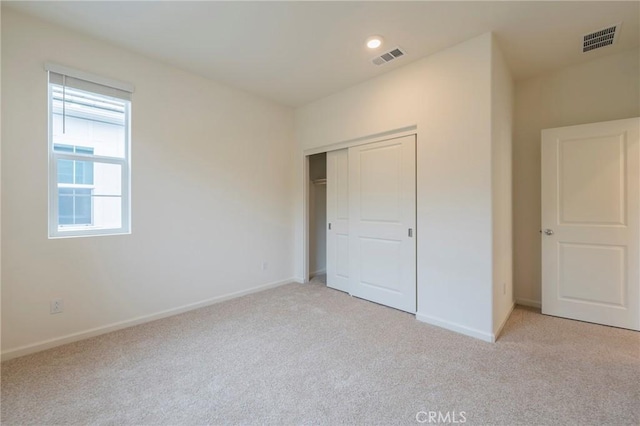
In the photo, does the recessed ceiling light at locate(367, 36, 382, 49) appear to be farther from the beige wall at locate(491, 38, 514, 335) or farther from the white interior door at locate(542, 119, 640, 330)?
the white interior door at locate(542, 119, 640, 330)

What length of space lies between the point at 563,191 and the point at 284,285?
371 cm

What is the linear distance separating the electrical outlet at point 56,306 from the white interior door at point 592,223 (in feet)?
15.9

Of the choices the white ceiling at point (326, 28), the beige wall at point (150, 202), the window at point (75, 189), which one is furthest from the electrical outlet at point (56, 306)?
the white ceiling at point (326, 28)

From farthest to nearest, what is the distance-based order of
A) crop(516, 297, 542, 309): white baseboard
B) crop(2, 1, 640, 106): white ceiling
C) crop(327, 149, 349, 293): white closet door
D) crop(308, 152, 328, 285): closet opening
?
crop(308, 152, 328, 285): closet opening, crop(327, 149, 349, 293): white closet door, crop(516, 297, 542, 309): white baseboard, crop(2, 1, 640, 106): white ceiling

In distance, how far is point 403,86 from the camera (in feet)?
9.92

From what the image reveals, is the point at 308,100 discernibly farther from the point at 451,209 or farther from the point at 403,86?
the point at 451,209

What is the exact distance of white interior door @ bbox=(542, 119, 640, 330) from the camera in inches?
104

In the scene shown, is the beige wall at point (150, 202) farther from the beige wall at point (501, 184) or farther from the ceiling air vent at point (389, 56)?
the beige wall at point (501, 184)

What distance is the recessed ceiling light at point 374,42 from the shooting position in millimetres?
2527

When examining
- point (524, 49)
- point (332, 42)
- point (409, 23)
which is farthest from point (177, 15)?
point (524, 49)

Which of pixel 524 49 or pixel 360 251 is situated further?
pixel 360 251

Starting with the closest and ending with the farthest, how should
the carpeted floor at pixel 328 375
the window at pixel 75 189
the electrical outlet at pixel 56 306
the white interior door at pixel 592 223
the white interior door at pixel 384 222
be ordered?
the carpeted floor at pixel 328 375 → the electrical outlet at pixel 56 306 → the window at pixel 75 189 → the white interior door at pixel 592 223 → the white interior door at pixel 384 222

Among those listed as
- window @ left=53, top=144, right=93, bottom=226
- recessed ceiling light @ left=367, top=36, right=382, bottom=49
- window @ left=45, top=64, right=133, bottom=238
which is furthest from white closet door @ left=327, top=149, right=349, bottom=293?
window @ left=53, top=144, right=93, bottom=226

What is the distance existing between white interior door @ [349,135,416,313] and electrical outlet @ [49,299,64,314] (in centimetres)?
302
